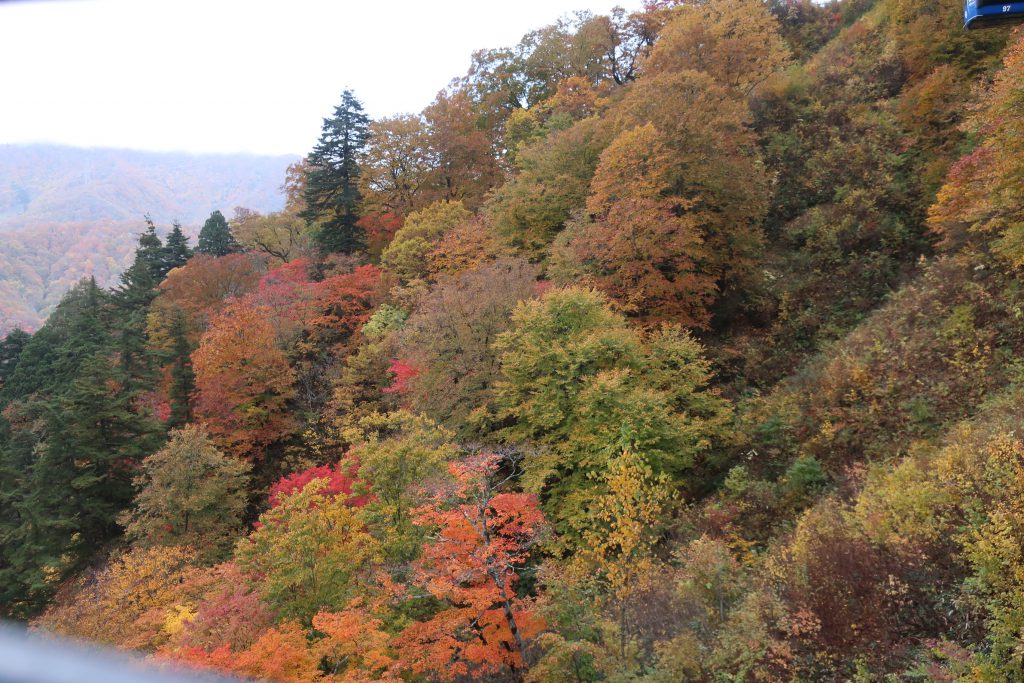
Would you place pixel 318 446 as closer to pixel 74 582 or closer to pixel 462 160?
pixel 74 582

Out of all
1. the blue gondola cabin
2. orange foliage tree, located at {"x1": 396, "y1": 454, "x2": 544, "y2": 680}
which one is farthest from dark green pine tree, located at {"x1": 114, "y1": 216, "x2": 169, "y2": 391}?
the blue gondola cabin

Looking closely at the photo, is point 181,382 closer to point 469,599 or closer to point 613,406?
point 613,406

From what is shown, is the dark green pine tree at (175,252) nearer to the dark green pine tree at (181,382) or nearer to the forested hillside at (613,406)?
the forested hillside at (613,406)

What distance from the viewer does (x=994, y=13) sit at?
5.54 metres

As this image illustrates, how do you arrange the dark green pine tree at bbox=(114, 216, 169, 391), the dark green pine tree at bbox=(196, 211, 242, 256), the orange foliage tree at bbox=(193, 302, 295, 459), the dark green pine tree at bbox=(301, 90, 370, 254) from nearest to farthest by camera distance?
1. the orange foliage tree at bbox=(193, 302, 295, 459)
2. the dark green pine tree at bbox=(114, 216, 169, 391)
3. the dark green pine tree at bbox=(301, 90, 370, 254)
4. the dark green pine tree at bbox=(196, 211, 242, 256)

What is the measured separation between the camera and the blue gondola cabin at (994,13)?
18.0 feet

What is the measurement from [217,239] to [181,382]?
1981 centimetres

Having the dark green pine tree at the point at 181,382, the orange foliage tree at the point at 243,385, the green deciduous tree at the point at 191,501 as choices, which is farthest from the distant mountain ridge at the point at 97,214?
the green deciduous tree at the point at 191,501

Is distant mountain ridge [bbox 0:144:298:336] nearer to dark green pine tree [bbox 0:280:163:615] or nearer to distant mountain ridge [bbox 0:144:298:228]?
distant mountain ridge [bbox 0:144:298:228]

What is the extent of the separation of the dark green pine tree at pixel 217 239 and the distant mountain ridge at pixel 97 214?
438cm

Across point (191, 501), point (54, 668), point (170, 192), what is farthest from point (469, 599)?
point (170, 192)

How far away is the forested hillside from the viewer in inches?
358

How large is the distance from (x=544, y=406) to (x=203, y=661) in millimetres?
9083

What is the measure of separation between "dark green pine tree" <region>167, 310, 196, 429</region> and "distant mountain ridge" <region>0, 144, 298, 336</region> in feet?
39.3
